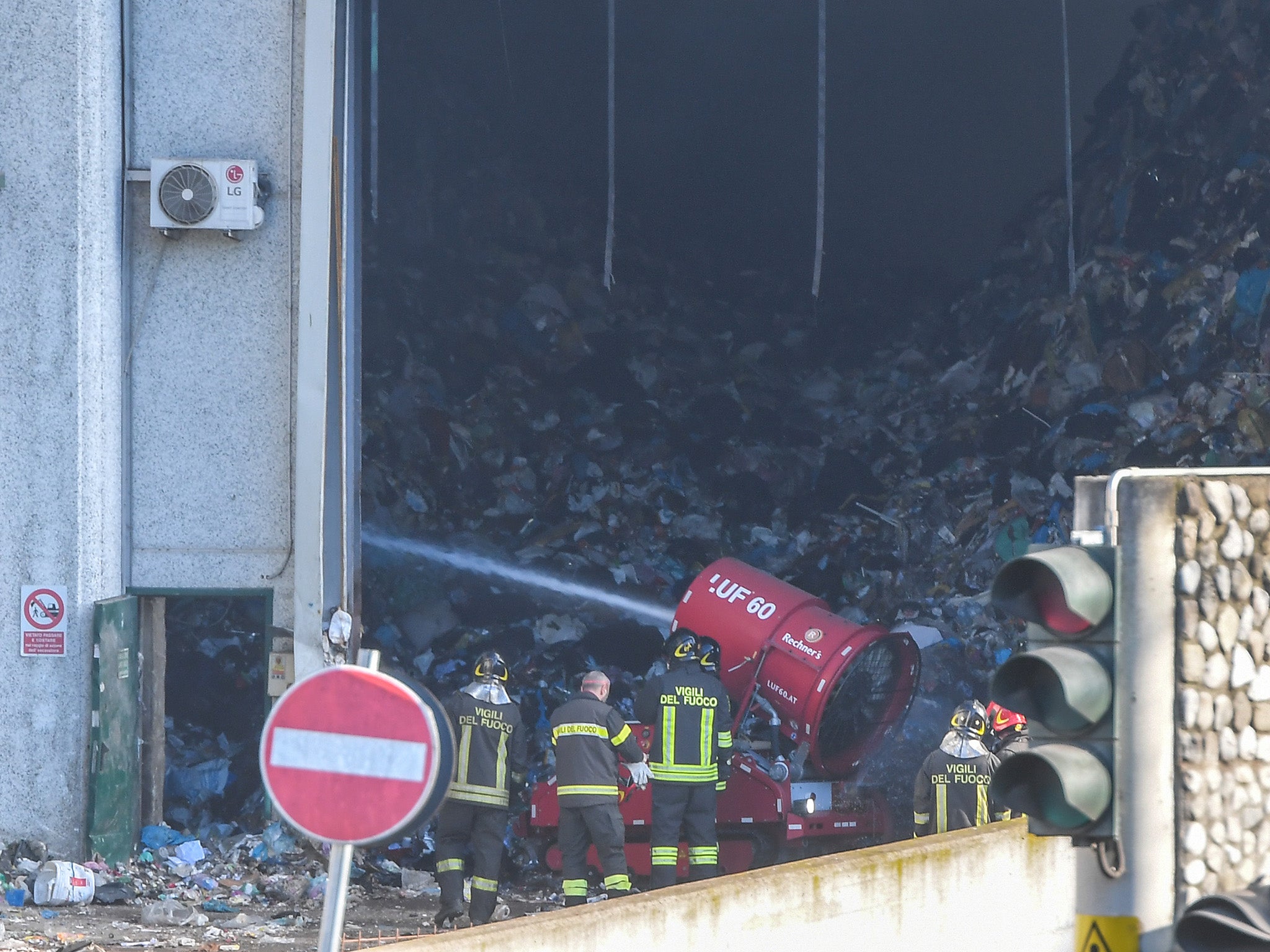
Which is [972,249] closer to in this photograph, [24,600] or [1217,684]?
[24,600]

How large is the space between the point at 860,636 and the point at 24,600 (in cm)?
490

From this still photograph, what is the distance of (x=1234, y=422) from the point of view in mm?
12023

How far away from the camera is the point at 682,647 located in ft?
28.2

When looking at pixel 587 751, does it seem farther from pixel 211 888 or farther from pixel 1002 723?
pixel 1002 723

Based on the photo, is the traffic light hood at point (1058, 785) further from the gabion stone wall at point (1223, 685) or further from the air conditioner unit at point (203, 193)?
the air conditioner unit at point (203, 193)

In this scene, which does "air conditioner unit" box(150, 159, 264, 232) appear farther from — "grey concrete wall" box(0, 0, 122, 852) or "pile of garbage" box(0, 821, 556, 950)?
"pile of garbage" box(0, 821, 556, 950)

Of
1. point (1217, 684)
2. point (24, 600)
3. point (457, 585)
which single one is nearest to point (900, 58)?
point (457, 585)

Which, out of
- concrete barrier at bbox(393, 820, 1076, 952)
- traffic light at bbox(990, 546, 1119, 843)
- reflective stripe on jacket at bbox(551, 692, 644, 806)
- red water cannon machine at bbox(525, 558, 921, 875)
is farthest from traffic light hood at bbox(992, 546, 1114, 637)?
red water cannon machine at bbox(525, 558, 921, 875)

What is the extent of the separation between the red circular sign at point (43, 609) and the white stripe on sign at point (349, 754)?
5.74 metres

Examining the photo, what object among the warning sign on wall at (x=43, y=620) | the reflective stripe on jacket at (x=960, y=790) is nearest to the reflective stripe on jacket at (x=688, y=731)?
the reflective stripe on jacket at (x=960, y=790)

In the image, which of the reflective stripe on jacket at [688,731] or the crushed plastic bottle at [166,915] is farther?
the reflective stripe on jacket at [688,731]

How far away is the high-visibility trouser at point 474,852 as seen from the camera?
26.2ft

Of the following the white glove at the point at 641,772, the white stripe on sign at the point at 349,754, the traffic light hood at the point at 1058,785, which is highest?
the white stripe on sign at the point at 349,754

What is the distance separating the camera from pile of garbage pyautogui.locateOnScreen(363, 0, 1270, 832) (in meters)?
12.1
